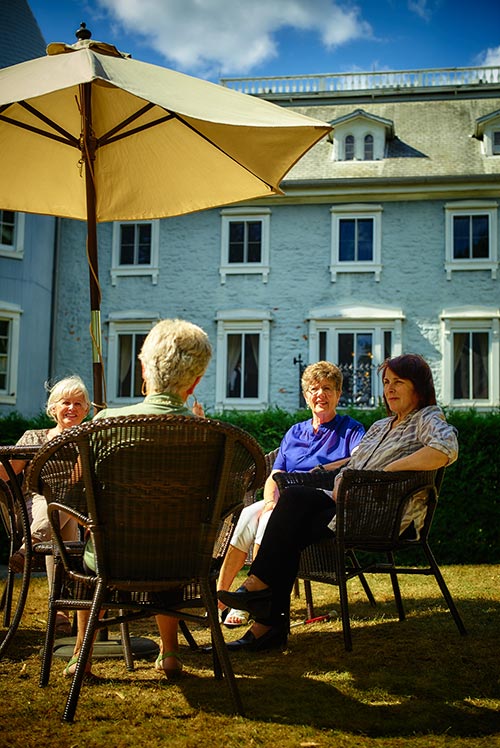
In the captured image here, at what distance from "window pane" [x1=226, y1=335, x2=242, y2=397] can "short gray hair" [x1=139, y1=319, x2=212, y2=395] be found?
1669cm

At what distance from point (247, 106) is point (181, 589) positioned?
7.17 feet

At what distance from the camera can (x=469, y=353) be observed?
63.4 feet

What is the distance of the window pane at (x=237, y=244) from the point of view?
20.2 meters

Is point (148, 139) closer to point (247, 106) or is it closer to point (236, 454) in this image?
point (247, 106)

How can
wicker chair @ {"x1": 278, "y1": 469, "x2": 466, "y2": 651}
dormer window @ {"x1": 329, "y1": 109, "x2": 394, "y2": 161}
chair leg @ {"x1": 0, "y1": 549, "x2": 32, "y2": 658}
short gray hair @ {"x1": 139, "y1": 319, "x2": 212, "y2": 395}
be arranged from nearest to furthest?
short gray hair @ {"x1": 139, "y1": 319, "x2": 212, "y2": 395} → chair leg @ {"x1": 0, "y1": 549, "x2": 32, "y2": 658} → wicker chair @ {"x1": 278, "y1": 469, "x2": 466, "y2": 651} → dormer window @ {"x1": 329, "y1": 109, "x2": 394, "y2": 161}

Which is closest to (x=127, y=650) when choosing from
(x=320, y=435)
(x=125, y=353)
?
(x=320, y=435)

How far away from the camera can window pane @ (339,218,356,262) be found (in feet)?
64.7

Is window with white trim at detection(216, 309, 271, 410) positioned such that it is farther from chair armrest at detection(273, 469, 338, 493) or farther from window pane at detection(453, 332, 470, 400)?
chair armrest at detection(273, 469, 338, 493)

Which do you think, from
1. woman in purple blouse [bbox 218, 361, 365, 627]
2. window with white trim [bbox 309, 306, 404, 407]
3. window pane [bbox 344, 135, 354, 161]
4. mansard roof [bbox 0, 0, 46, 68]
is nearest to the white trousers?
woman in purple blouse [bbox 218, 361, 365, 627]

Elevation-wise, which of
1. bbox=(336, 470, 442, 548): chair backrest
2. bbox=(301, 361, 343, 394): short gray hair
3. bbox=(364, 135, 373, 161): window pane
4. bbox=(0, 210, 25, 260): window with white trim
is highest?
bbox=(364, 135, 373, 161): window pane

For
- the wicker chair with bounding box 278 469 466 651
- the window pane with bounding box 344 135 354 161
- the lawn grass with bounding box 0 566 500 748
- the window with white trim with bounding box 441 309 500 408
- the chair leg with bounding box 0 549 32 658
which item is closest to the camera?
the lawn grass with bounding box 0 566 500 748

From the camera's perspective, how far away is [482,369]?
19219mm

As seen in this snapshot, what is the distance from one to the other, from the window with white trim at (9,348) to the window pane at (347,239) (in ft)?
25.7

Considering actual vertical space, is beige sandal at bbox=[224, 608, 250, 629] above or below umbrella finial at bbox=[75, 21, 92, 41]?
below
